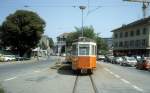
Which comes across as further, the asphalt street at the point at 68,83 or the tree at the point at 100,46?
the tree at the point at 100,46

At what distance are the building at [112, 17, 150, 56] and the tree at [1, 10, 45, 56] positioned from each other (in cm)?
2264

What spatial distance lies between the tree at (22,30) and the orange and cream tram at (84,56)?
51.1 m

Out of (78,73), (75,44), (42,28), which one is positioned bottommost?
(78,73)

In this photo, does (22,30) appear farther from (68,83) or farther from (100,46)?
(68,83)

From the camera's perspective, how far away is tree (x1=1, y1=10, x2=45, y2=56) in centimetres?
7894

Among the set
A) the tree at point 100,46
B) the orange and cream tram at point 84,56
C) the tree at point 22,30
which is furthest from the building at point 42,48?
the orange and cream tram at point 84,56

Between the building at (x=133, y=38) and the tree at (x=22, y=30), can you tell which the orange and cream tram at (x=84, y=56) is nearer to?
the tree at (x=22, y=30)

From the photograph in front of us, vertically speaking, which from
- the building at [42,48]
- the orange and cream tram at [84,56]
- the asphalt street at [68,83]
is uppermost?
the building at [42,48]

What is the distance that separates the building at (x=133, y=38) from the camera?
79562mm

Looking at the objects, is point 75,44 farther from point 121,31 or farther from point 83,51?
point 121,31

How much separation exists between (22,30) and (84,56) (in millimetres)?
53237

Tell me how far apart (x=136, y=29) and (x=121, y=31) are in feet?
44.9

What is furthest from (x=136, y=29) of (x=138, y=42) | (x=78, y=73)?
(x=78, y=73)

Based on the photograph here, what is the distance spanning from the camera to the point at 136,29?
8712 centimetres
